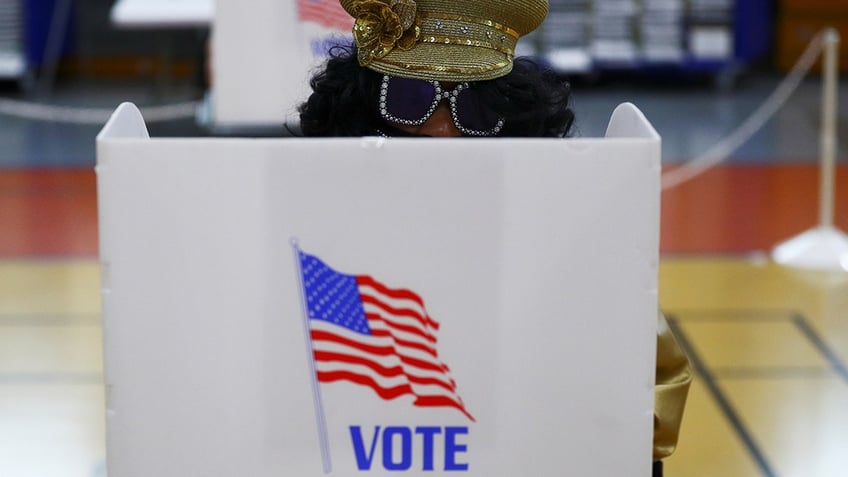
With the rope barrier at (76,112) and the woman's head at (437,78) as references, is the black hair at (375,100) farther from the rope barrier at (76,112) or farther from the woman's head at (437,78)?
the rope barrier at (76,112)

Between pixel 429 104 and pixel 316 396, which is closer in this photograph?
pixel 316 396

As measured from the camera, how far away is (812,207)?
19.1 ft

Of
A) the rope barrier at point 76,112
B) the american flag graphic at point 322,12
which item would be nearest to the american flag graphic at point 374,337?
the american flag graphic at point 322,12

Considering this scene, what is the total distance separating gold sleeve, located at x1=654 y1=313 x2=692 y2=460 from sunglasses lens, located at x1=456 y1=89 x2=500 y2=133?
338 mm

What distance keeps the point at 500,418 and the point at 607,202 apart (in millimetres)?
253

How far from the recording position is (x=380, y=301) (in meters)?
1.31

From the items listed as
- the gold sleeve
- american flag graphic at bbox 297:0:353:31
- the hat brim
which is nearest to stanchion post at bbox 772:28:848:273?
american flag graphic at bbox 297:0:353:31

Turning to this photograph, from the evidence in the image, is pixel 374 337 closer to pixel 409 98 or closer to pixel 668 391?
pixel 409 98

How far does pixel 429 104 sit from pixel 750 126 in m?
6.40

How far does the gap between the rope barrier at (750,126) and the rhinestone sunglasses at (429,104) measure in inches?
147

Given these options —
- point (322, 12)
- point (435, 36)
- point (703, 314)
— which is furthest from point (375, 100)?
point (703, 314)

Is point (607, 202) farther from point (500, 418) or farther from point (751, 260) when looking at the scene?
point (751, 260)

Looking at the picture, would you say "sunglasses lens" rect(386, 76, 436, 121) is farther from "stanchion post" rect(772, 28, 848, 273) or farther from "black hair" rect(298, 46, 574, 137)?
"stanchion post" rect(772, 28, 848, 273)

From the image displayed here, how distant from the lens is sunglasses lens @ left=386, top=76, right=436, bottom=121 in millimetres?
1607
